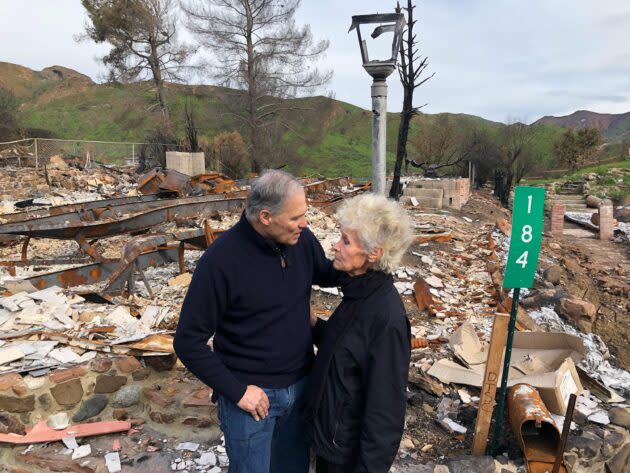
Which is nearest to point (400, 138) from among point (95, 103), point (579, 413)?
point (579, 413)

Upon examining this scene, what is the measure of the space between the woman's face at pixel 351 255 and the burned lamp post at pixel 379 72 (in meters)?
3.02

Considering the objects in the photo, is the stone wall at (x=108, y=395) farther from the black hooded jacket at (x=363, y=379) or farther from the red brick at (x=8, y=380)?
the black hooded jacket at (x=363, y=379)

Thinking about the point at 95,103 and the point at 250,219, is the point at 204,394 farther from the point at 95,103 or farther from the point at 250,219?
the point at 95,103

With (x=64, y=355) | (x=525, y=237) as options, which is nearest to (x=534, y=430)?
(x=525, y=237)

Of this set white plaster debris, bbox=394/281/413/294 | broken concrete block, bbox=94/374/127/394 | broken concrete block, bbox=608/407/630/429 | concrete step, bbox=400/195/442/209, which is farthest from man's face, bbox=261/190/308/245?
concrete step, bbox=400/195/442/209

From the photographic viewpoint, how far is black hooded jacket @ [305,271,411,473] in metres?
1.83

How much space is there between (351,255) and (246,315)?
1.75 feet

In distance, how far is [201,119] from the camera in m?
30.8

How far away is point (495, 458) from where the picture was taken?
2965 millimetres

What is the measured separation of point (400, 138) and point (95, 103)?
56480 mm

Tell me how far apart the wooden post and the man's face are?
59.7 inches

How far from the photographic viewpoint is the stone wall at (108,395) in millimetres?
3268

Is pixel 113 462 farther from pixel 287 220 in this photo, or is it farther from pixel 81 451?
pixel 287 220

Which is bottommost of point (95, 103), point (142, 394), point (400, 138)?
point (142, 394)
